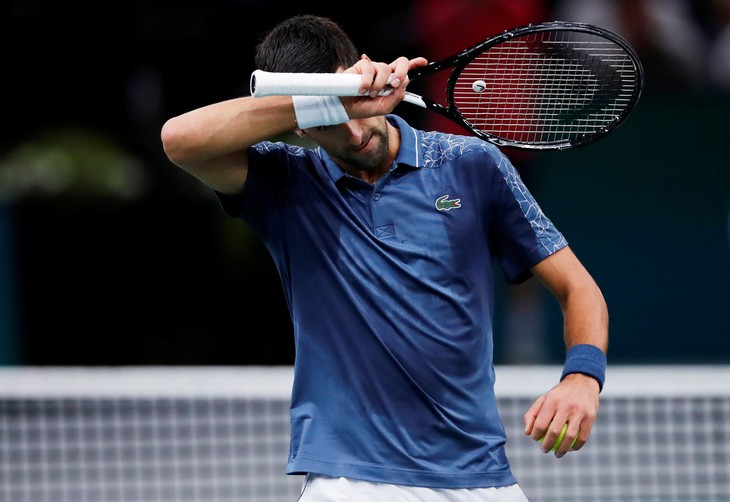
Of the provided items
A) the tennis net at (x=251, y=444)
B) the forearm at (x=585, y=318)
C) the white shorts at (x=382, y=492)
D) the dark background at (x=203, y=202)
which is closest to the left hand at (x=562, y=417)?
the forearm at (x=585, y=318)

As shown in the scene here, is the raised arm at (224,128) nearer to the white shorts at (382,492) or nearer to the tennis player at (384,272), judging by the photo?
the tennis player at (384,272)

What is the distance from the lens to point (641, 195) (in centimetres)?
770

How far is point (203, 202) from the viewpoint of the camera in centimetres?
856

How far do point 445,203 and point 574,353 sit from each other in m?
0.51

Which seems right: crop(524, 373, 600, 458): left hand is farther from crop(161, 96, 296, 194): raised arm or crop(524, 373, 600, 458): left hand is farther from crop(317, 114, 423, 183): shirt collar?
crop(161, 96, 296, 194): raised arm

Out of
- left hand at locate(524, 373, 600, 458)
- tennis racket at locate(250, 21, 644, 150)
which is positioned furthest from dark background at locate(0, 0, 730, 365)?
left hand at locate(524, 373, 600, 458)

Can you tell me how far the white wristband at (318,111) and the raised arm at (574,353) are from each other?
71 cm

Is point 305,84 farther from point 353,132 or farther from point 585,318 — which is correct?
point 585,318

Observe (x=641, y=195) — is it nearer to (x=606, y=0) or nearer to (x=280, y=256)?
→ (x=606, y=0)

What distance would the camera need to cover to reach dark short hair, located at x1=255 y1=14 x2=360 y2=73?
10.7 feet

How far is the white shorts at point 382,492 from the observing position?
10.4 ft

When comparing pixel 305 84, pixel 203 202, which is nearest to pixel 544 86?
pixel 305 84

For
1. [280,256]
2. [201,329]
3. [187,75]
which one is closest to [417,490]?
[280,256]

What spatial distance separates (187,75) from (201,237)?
3.93 ft
